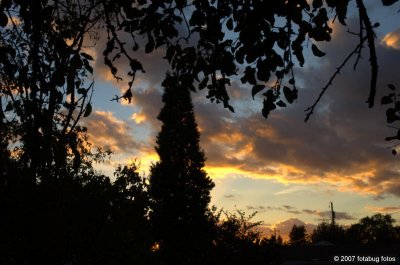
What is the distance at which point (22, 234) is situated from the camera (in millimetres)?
12961

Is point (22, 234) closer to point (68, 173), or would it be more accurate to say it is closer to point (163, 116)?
point (68, 173)

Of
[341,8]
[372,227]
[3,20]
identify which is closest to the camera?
[341,8]

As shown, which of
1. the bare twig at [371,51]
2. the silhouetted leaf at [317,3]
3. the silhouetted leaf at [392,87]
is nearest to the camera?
the bare twig at [371,51]

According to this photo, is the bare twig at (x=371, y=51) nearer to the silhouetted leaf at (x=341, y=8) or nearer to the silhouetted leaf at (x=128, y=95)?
the silhouetted leaf at (x=341, y=8)

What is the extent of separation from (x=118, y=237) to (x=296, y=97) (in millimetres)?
11062

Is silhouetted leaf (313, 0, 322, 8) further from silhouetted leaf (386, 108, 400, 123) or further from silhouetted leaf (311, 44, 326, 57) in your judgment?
silhouetted leaf (386, 108, 400, 123)

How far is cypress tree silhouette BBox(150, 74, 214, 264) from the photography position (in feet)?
132

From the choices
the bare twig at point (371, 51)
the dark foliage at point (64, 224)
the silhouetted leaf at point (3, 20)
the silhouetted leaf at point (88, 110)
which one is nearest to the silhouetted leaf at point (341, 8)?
the bare twig at point (371, 51)

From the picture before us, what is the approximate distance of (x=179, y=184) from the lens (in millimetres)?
42094

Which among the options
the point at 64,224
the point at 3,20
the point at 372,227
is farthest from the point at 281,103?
the point at 372,227

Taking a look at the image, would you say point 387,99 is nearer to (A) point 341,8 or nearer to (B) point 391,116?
(B) point 391,116

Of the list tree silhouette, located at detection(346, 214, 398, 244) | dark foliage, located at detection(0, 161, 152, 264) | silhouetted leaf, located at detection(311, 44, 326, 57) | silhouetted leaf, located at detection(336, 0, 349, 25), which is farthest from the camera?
tree silhouette, located at detection(346, 214, 398, 244)

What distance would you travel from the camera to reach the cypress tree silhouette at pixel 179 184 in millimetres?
40344

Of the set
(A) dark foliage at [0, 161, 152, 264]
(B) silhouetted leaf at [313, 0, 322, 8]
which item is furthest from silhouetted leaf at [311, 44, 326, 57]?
(A) dark foliage at [0, 161, 152, 264]
